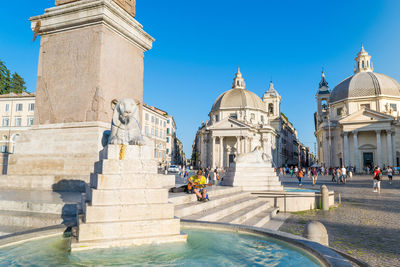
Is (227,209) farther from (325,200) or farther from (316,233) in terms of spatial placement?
(325,200)

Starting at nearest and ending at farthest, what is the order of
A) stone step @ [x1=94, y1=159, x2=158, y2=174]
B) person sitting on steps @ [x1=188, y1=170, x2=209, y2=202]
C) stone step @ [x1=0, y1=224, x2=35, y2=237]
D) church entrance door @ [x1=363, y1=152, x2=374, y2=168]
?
1. stone step @ [x1=94, y1=159, x2=158, y2=174]
2. stone step @ [x1=0, y1=224, x2=35, y2=237]
3. person sitting on steps @ [x1=188, y1=170, x2=209, y2=202]
4. church entrance door @ [x1=363, y1=152, x2=374, y2=168]

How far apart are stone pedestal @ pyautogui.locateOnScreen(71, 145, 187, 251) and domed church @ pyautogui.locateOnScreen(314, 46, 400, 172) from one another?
54601 mm

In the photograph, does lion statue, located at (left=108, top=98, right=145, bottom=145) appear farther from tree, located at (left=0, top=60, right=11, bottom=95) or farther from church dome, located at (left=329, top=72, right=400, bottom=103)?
church dome, located at (left=329, top=72, right=400, bottom=103)

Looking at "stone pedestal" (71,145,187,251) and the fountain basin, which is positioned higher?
"stone pedestal" (71,145,187,251)

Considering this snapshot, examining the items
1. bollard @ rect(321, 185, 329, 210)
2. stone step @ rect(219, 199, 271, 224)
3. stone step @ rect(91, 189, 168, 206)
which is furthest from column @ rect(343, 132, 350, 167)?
stone step @ rect(91, 189, 168, 206)

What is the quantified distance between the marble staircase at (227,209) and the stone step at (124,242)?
5.61ft

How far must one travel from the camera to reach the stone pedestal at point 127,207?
3.79 metres

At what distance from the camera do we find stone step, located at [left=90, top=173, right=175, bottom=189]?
4.05 meters

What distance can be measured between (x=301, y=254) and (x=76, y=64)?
7.69 m

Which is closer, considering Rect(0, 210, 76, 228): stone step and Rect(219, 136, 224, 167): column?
Rect(0, 210, 76, 228): stone step

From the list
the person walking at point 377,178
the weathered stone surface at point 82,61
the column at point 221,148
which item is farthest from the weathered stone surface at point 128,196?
the column at point 221,148

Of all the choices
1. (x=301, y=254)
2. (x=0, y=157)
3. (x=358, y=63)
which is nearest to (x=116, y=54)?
(x=301, y=254)

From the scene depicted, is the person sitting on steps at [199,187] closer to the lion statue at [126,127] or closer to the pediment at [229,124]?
the lion statue at [126,127]

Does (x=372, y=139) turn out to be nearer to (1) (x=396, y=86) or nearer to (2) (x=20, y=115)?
(1) (x=396, y=86)
